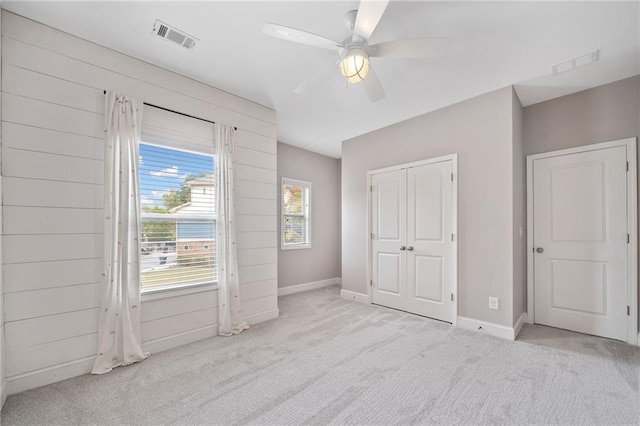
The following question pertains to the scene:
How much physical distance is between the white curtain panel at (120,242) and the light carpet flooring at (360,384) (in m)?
0.20

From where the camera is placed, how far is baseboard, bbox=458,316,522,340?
291 centimetres

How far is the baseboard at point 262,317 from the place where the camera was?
131 inches

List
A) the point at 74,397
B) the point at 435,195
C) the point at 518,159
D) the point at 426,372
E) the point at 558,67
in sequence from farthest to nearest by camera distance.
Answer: the point at 435,195, the point at 518,159, the point at 558,67, the point at 426,372, the point at 74,397

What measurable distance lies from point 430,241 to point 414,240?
22cm

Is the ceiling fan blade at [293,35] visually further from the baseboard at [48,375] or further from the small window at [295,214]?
the small window at [295,214]

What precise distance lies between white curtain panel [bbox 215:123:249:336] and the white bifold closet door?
210 centimetres

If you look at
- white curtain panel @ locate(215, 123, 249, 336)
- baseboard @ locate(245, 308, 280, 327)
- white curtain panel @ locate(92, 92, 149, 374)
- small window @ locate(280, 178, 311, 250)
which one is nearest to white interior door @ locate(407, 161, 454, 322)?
baseboard @ locate(245, 308, 280, 327)

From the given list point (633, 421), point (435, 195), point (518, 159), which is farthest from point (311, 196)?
point (633, 421)

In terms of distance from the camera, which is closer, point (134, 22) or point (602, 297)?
point (134, 22)

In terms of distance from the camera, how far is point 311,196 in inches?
214

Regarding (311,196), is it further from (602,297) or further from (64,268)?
(602,297)

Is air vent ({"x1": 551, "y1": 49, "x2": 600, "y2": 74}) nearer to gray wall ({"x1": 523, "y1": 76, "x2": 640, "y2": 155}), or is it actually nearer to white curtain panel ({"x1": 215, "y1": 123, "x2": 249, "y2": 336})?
gray wall ({"x1": 523, "y1": 76, "x2": 640, "y2": 155})

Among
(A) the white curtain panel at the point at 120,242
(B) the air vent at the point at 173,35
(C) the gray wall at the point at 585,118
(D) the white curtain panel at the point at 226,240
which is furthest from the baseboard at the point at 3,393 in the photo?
(C) the gray wall at the point at 585,118

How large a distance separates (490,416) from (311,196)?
4.20 meters
